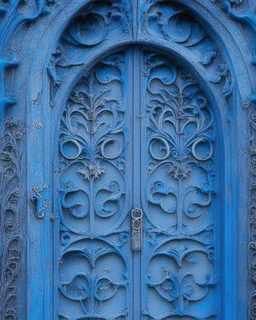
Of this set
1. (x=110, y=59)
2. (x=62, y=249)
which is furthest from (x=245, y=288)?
(x=110, y=59)

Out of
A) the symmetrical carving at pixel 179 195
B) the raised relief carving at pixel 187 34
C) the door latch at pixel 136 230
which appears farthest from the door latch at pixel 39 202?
the raised relief carving at pixel 187 34

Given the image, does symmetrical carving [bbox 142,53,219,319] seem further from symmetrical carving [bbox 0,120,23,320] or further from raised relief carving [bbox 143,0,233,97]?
symmetrical carving [bbox 0,120,23,320]

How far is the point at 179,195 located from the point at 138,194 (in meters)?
0.27

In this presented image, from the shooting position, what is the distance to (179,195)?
12.3 ft

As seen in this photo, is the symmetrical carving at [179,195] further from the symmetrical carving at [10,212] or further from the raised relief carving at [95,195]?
the symmetrical carving at [10,212]

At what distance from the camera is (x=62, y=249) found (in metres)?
3.65

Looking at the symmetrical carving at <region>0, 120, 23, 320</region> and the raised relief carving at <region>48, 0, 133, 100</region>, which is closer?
the symmetrical carving at <region>0, 120, 23, 320</region>

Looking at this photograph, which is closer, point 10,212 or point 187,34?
point 10,212

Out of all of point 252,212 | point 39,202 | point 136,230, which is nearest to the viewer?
point 39,202

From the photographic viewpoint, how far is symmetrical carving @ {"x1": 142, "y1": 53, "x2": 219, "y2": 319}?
12.3ft

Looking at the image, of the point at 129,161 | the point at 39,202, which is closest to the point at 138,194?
the point at 129,161

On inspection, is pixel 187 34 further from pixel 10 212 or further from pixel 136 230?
pixel 10 212

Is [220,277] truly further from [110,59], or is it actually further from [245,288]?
[110,59]

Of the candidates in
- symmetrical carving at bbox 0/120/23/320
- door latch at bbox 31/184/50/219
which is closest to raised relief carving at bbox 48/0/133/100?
symmetrical carving at bbox 0/120/23/320
